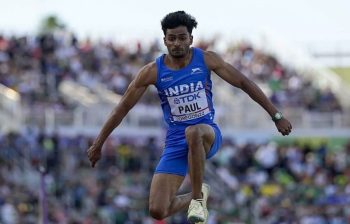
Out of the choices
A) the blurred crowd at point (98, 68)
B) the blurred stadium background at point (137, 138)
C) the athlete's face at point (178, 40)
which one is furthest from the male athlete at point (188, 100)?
the blurred crowd at point (98, 68)

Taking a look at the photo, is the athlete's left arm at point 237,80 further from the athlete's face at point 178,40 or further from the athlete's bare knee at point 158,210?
the athlete's bare knee at point 158,210

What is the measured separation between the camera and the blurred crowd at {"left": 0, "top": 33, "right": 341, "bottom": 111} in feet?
97.8

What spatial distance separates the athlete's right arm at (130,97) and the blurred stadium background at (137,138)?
32.3ft

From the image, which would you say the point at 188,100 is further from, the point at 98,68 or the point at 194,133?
the point at 98,68

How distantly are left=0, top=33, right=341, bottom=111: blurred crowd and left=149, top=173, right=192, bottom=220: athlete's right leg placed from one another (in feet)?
52.0

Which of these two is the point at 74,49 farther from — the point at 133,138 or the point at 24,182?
the point at 24,182

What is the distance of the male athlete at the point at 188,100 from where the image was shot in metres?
13.2

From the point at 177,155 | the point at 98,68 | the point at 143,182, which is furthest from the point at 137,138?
the point at 177,155

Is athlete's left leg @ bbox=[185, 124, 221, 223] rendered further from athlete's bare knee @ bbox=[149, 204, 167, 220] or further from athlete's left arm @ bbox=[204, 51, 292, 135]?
athlete's left arm @ bbox=[204, 51, 292, 135]

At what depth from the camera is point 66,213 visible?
24.8m

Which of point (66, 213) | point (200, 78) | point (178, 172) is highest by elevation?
point (200, 78)

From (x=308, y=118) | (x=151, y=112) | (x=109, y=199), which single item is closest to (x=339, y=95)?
(x=308, y=118)

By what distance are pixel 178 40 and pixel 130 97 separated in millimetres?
786

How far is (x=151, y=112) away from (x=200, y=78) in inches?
722
